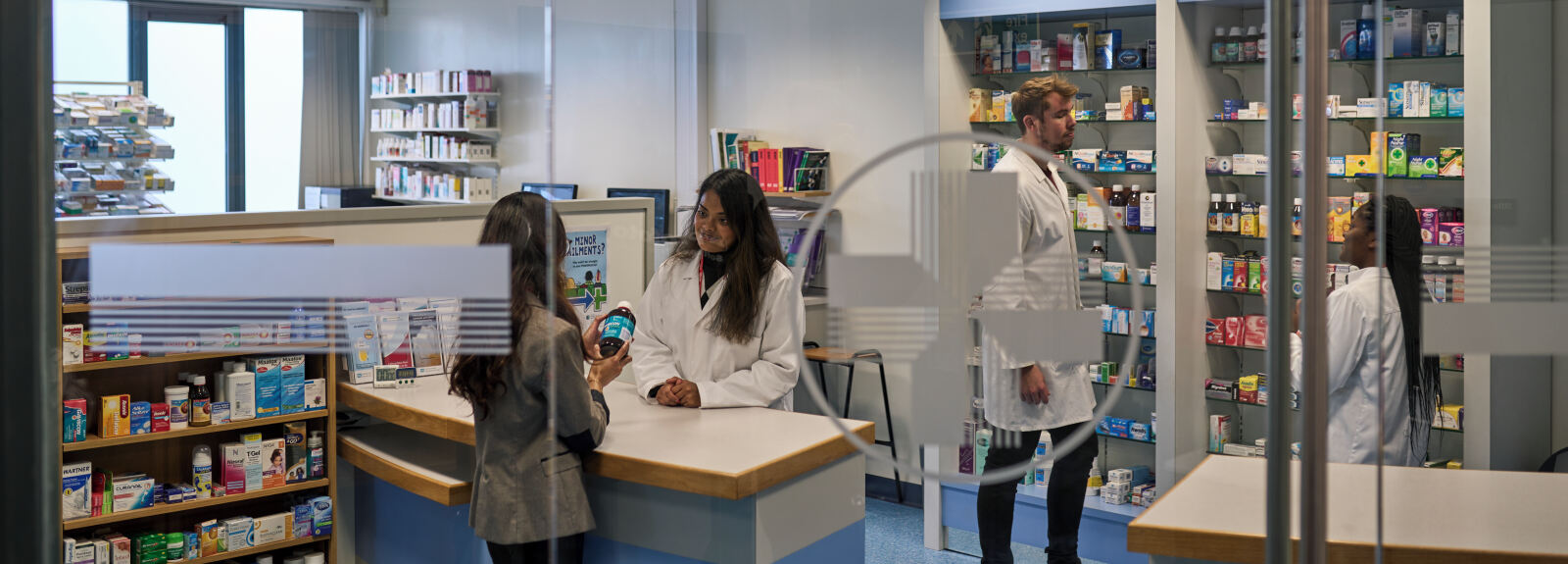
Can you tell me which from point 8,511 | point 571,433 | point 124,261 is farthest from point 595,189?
point 8,511

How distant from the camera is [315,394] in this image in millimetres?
1840

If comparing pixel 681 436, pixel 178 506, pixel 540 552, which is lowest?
pixel 540 552

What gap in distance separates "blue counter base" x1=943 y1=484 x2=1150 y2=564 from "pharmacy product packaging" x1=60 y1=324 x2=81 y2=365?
1.40m

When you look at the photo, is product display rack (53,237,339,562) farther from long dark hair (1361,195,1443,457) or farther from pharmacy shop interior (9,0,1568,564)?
long dark hair (1361,195,1443,457)

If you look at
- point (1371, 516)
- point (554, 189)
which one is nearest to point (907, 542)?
point (1371, 516)

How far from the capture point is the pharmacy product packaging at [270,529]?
1.83 metres

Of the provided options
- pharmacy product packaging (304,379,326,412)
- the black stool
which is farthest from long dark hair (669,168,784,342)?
pharmacy product packaging (304,379,326,412)

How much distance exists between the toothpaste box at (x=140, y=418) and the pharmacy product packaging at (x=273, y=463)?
18cm

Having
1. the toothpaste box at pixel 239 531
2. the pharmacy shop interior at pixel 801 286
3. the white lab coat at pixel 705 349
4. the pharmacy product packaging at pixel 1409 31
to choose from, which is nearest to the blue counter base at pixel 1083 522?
the pharmacy shop interior at pixel 801 286

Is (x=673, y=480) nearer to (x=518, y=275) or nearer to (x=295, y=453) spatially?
(x=518, y=275)

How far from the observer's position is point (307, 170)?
1812 mm

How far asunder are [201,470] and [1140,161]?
163cm

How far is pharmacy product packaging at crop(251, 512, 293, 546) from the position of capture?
1.83 m

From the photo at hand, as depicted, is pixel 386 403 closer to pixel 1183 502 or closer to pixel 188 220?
pixel 188 220
